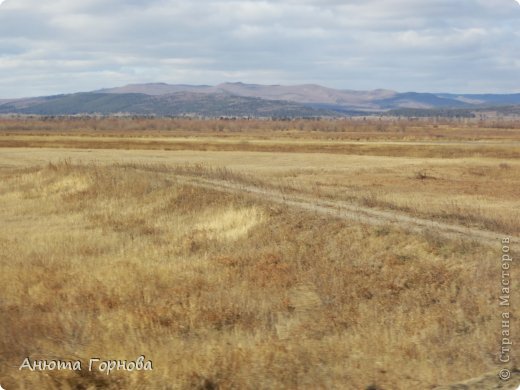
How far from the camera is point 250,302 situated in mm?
12781

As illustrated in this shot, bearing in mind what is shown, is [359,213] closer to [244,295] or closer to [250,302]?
[244,295]

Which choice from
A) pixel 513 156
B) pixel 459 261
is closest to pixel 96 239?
pixel 459 261

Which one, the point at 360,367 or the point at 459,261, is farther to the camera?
the point at 459,261

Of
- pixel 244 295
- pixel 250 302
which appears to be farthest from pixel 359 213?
pixel 250 302

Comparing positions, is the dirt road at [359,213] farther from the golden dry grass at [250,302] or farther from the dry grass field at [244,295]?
the golden dry grass at [250,302]

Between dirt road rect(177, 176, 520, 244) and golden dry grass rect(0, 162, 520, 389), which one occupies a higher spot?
dirt road rect(177, 176, 520, 244)

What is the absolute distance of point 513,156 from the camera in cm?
6625

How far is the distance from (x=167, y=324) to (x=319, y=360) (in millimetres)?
3084

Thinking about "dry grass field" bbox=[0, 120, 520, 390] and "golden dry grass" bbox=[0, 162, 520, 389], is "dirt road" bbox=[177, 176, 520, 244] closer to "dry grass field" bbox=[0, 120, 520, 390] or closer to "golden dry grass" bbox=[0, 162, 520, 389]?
"dry grass field" bbox=[0, 120, 520, 390]

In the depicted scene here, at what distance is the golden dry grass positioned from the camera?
348 inches

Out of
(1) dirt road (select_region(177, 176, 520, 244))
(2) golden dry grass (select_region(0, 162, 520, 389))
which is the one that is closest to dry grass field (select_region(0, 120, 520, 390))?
(2) golden dry grass (select_region(0, 162, 520, 389))

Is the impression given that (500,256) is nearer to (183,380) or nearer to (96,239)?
(183,380)

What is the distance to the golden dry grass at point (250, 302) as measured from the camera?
8852 millimetres

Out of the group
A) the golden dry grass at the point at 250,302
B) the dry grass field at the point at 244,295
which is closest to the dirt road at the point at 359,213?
the dry grass field at the point at 244,295
